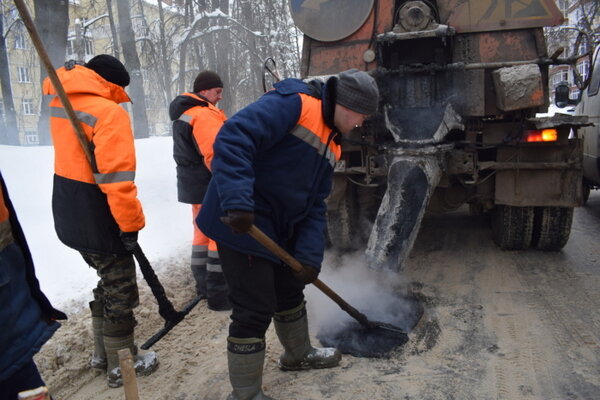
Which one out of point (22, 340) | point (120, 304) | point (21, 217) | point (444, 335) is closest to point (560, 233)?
point (444, 335)

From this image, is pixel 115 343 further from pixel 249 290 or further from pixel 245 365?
pixel 249 290

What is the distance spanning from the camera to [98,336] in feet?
10.7

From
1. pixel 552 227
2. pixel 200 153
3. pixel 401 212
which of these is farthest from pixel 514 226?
pixel 200 153

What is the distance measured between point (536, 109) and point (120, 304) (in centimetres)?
420

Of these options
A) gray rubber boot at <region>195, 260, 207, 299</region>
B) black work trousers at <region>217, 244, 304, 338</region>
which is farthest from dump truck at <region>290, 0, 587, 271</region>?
black work trousers at <region>217, 244, 304, 338</region>

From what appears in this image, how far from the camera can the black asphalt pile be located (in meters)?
3.37

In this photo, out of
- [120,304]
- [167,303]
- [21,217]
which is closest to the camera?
[120,304]

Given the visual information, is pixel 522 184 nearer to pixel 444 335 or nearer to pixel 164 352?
pixel 444 335

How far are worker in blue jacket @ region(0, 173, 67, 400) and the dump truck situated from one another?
9.71 feet

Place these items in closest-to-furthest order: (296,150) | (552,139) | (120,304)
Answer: (296,150), (120,304), (552,139)

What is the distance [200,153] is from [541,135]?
10.4ft

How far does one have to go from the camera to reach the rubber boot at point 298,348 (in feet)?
10.1

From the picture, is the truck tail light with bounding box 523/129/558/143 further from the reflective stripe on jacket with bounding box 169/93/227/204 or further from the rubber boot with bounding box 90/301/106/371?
the rubber boot with bounding box 90/301/106/371

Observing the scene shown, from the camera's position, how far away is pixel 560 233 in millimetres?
5195
